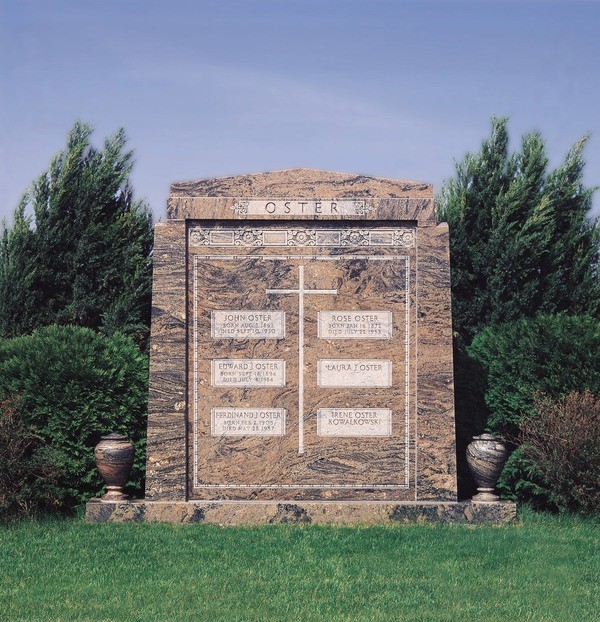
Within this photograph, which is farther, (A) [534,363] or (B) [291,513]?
(A) [534,363]

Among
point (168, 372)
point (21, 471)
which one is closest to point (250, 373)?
point (168, 372)

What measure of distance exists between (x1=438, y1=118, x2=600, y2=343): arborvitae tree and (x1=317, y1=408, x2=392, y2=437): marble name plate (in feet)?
12.1

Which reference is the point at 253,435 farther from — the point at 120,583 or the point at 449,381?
the point at 120,583

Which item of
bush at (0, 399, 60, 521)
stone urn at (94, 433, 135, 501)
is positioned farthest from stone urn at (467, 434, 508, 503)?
bush at (0, 399, 60, 521)

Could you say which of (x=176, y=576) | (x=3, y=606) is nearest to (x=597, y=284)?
(x=176, y=576)

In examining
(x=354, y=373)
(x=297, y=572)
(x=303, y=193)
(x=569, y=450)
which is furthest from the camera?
(x=303, y=193)

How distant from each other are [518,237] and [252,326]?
5154 mm

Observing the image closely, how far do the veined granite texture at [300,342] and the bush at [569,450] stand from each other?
1039 millimetres

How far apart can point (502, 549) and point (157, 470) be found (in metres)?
3.85

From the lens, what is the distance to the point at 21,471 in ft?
32.5

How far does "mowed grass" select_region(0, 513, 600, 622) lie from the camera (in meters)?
6.80

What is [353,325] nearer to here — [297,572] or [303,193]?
[303,193]

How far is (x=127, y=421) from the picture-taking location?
1094 centimetres

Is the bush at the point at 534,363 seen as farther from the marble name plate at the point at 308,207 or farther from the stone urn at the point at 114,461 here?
the stone urn at the point at 114,461
